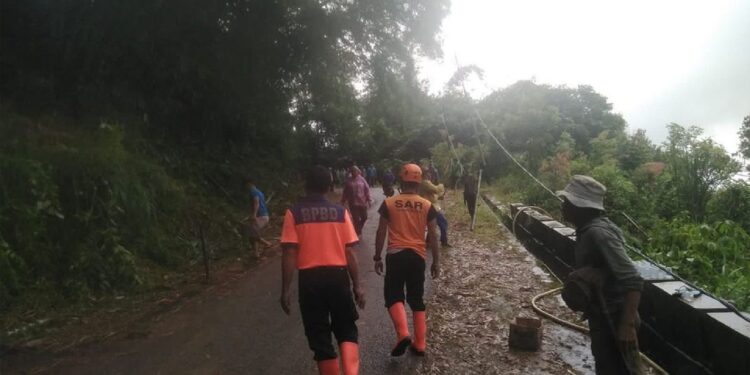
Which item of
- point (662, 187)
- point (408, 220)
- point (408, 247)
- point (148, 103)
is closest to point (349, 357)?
point (408, 247)

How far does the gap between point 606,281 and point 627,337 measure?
356mm

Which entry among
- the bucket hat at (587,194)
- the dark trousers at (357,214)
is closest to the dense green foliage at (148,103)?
the dark trousers at (357,214)

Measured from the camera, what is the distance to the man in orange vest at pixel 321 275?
399 cm

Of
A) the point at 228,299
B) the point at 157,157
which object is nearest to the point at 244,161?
the point at 157,157

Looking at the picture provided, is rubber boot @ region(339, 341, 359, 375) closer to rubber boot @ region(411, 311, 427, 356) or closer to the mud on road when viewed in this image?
the mud on road

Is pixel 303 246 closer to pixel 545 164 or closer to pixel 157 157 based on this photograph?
pixel 157 157

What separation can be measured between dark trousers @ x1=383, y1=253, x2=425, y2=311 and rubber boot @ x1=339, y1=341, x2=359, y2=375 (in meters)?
1.11

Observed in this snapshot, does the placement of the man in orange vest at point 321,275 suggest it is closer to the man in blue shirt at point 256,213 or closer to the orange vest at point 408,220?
the orange vest at point 408,220

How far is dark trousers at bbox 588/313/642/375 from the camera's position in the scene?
326cm

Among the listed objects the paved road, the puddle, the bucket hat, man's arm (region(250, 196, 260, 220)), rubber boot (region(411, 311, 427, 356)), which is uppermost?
the bucket hat

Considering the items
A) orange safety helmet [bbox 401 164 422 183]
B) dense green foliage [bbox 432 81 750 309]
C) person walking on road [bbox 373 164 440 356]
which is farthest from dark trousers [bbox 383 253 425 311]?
dense green foliage [bbox 432 81 750 309]

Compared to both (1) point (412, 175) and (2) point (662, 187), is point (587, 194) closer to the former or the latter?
(1) point (412, 175)

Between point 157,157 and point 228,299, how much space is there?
4965mm

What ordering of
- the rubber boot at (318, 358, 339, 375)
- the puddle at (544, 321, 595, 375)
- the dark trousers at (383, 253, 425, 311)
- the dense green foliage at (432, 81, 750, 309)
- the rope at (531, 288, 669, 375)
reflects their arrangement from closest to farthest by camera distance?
the rubber boot at (318, 358, 339, 375) → the rope at (531, 288, 669, 375) → the puddle at (544, 321, 595, 375) → the dark trousers at (383, 253, 425, 311) → the dense green foliage at (432, 81, 750, 309)
